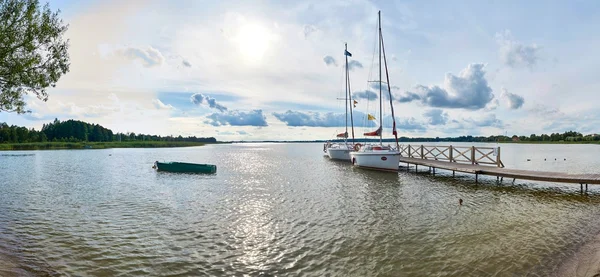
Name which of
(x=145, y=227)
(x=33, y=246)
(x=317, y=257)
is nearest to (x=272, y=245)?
(x=317, y=257)

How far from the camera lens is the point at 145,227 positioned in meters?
11.8

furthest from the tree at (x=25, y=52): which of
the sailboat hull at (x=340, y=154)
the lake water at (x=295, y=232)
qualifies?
the sailboat hull at (x=340, y=154)

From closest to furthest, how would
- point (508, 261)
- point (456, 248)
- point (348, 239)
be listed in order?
point (508, 261), point (456, 248), point (348, 239)

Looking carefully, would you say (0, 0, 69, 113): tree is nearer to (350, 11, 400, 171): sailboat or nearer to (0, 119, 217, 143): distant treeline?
(350, 11, 400, 171): sailboat

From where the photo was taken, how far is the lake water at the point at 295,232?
7.97 metres

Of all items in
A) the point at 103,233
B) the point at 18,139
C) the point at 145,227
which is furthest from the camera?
the point at 18,139

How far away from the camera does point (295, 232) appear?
36.2 feet

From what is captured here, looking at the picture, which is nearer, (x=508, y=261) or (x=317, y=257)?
(x=508, y=261)

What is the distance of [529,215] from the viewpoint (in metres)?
13.2

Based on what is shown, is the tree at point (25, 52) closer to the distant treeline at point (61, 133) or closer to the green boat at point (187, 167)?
the green boat at point (187, 167)

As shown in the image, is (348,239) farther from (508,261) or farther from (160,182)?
(160,182)

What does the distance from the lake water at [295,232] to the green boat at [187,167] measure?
11.4 meters

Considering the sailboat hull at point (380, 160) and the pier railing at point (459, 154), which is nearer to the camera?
the pier railing at point (459, 154)

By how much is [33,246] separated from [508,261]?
14519 mm
